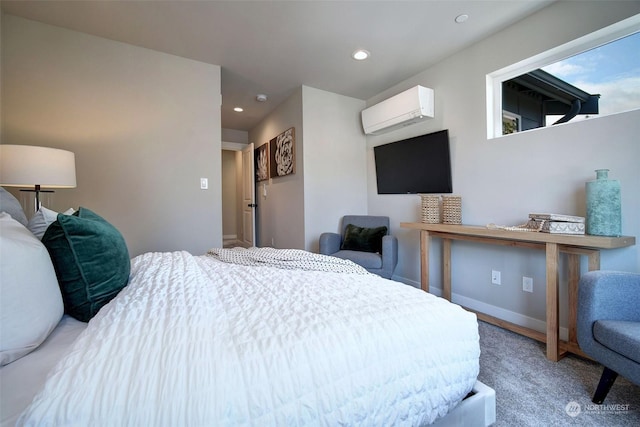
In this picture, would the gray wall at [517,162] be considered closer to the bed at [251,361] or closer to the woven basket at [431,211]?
the woven basket at [431,211]

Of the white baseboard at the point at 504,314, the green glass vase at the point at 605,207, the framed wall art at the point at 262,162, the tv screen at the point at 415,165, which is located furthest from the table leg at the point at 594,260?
the framed wall art at the point at 262,162

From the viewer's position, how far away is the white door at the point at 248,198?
473 cm

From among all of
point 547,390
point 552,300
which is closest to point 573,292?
point 552,300

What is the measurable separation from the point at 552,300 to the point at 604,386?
0.52 meters

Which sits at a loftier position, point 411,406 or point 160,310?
point 160,310

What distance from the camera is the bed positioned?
0.59 metres

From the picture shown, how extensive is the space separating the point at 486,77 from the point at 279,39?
1.95m

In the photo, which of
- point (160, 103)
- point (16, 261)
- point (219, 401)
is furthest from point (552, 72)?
point (160, 103)

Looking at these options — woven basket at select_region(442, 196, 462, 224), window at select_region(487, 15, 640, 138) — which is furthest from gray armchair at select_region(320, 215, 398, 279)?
window at select_region(487, 15, 640, 138)

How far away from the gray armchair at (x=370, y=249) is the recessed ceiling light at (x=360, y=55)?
1810 mm

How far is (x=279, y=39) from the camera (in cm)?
247

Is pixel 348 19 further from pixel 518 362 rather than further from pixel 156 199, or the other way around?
pixel 518 362

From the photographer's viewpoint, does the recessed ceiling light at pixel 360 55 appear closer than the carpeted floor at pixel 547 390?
No

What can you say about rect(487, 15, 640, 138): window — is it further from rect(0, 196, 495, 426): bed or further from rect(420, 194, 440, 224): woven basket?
rect(0, 196, 495, 426): bed
